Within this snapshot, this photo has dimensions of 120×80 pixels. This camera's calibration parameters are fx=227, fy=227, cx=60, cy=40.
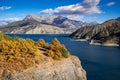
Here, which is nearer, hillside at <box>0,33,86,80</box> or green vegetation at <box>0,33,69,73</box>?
hillside at <box>0,33,86,80</box>

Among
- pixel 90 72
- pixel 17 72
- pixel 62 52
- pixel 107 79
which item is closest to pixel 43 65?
pixel 17 72

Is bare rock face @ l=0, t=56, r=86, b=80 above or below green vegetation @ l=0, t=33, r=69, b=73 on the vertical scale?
below

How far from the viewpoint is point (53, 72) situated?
53.9 meters

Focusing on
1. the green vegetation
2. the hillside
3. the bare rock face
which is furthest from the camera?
the green vegetation

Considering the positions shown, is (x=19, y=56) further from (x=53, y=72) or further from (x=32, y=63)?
(x=53, y=72)

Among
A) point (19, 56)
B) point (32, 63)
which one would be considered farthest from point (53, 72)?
point (19, 56)

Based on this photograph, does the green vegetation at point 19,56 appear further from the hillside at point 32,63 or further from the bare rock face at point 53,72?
the bare rock face at point 53,72

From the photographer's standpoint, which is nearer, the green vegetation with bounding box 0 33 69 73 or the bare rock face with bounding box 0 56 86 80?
the bare rock face with bounding box 0 56 86 80

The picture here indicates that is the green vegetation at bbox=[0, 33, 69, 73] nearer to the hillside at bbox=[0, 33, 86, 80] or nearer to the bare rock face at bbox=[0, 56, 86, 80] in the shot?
the hillside at bbox=[0, 33, 86, 80]

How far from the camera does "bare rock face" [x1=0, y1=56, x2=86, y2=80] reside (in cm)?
4814

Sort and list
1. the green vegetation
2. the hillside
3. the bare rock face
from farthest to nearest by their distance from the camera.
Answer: the green vegetation → the hillside → the bare rock face

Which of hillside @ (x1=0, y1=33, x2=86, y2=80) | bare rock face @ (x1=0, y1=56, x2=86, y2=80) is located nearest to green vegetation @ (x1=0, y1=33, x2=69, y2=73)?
hillside @ (x1=0, y1=33, x2=86, y2=80)

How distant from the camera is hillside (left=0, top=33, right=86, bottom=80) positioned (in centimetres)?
4858

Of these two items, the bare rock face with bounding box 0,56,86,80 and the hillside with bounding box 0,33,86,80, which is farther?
the hillside with bounding box 0,33,86,80
